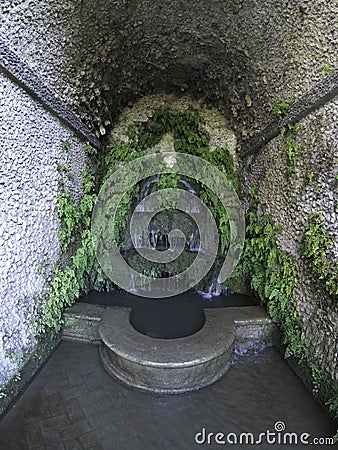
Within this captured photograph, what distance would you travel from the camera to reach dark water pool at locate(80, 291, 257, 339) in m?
4.15

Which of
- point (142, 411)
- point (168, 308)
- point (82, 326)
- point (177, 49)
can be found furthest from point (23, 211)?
point (177, 49)

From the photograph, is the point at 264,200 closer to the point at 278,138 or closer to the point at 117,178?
the point at 278,138

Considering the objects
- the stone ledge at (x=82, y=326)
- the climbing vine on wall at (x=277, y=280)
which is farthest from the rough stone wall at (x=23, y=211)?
the climbing vine on wall at (x=277, y=280)

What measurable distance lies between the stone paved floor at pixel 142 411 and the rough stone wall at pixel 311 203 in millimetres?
510

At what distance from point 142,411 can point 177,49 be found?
13.8 ft

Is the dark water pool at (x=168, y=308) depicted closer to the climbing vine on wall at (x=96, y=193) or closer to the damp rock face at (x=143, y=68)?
the climbing vine on wall at (x=96, y=193)

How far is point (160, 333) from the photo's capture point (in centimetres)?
407

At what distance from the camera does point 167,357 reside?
3.29 meters

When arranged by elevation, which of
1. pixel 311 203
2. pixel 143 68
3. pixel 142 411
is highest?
pixel 143 68

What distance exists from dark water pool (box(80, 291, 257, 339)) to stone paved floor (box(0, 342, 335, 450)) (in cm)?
80

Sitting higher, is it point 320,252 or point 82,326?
point 320,252

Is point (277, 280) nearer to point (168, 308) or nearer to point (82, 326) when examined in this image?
point (168, 308)

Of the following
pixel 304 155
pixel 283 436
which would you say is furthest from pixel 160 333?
pixel 304 155

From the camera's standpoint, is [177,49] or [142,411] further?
[177,49]
